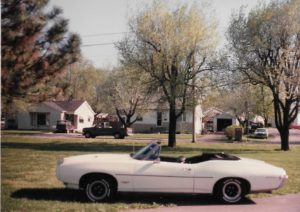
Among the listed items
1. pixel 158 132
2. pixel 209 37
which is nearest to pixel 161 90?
pixel 209 37

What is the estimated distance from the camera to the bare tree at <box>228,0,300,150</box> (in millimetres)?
30906

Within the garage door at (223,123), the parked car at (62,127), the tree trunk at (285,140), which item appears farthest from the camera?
the garage door at (223,123)

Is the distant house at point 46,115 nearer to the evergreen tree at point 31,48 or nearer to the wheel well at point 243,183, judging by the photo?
the evergreen tree at point 31,48

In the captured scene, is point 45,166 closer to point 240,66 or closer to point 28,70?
point 28,70

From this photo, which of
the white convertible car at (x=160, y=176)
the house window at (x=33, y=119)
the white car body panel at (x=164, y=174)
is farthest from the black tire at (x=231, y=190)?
the house window at (x=33, y=119)

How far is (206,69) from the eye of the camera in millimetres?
32188

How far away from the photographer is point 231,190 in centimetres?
995

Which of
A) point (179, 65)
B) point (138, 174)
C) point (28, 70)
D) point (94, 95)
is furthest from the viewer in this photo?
point (94, 95)

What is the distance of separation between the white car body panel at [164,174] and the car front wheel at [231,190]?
0.16 meters

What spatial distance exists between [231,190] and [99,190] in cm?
276

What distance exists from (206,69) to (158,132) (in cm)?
3141

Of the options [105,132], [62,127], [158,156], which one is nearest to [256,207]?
[158,156]

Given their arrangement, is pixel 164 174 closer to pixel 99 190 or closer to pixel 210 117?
pixel 99 190

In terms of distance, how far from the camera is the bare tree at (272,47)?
30.9 m
